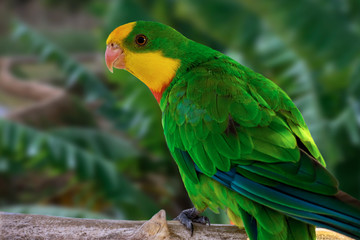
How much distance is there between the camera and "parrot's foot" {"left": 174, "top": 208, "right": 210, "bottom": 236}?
1.07 m

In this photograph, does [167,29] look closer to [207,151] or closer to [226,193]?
[207,151]

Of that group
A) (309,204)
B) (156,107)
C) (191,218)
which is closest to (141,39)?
(191,218)

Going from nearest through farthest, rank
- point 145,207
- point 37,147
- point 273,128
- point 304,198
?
point 304,198 → point 273,128 → point 37,147 → point 145,207

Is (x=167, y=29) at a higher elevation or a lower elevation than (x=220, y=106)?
higher

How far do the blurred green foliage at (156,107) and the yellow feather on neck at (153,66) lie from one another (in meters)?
1.00

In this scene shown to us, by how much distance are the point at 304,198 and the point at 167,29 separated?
1.83 ft

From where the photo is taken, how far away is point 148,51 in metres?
1.10

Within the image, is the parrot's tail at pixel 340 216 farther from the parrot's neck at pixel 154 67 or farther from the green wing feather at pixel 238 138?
the parrot's neck at pixel 154 67

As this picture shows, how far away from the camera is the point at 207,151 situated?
98 cm

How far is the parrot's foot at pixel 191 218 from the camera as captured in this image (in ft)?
3.51

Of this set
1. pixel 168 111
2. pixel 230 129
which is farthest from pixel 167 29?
pixel 230 129

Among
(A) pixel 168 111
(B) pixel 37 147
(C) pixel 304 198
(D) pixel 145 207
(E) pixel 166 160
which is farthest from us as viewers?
(E) pixel 166 160

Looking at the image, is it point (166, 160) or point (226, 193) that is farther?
point (166, 160)

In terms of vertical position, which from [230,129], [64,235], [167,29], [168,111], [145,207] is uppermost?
[145,207]
